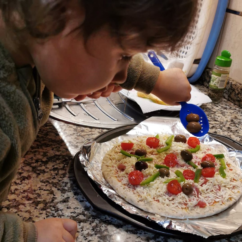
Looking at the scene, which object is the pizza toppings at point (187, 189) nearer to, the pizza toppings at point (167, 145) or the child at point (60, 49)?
the pizza toppings at point (167, 145)

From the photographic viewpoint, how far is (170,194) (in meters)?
0.73

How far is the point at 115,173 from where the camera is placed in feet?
2.58

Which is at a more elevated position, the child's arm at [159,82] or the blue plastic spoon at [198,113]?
the child's arm at [159,82]

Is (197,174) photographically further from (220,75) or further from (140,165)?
(220,75)

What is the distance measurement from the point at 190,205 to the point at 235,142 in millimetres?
365

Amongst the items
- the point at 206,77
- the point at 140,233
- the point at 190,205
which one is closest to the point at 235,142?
the point at 190,205

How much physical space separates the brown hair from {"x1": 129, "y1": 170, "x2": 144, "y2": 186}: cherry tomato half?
13.9 inches

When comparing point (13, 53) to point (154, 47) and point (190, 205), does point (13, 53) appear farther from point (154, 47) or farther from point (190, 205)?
point (190, 205)

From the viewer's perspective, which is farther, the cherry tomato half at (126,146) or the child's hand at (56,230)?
the cherry tomato half at (126,146)

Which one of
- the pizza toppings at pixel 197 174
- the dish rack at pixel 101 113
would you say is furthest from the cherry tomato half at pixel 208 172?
the dish rack at pixel 101 113

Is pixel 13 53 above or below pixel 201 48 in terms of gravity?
above

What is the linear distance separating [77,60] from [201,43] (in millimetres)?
1018

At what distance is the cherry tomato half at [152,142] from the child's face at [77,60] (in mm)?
349

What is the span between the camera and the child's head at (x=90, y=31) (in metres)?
0.46
